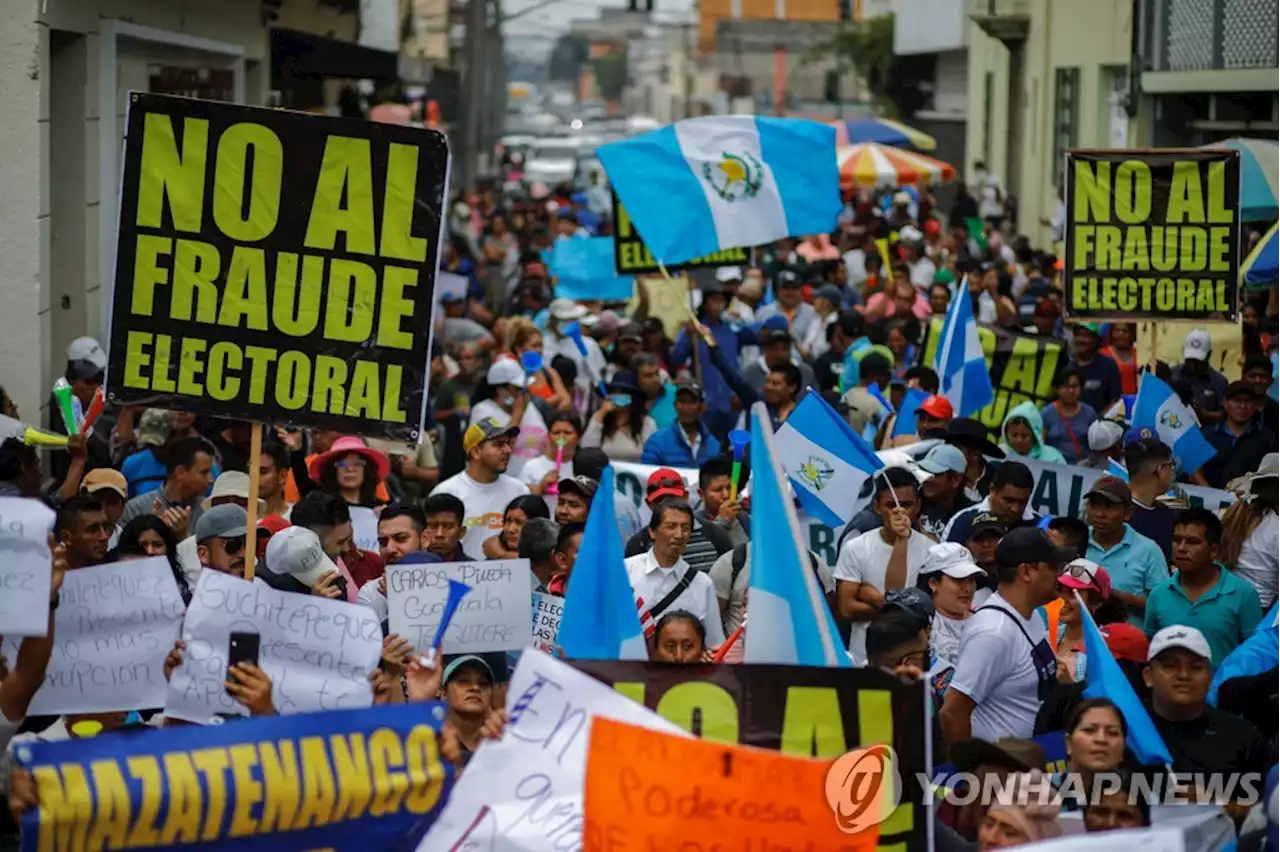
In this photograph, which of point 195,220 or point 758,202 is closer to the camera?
point 195,220

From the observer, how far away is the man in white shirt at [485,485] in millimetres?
9922

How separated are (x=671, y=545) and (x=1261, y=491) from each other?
9.42 ft

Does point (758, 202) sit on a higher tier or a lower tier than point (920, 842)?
higher

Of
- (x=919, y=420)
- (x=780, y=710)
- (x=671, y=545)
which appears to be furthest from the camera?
(x=919, y=420)

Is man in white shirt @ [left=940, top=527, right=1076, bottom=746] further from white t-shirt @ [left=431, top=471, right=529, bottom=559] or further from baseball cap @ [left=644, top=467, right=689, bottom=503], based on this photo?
white t-shirt @ [left=431, top=471, right=529, bottom=559]

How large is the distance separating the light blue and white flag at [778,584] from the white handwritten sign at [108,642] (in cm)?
183

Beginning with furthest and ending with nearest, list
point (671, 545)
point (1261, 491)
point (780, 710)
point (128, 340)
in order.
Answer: point (1261, 491), point (671, 545), point (128, 340), point (780, 710)

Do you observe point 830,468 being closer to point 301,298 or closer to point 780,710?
point 301,298

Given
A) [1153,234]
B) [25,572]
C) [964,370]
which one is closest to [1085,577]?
[25,572]

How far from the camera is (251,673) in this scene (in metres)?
6.18

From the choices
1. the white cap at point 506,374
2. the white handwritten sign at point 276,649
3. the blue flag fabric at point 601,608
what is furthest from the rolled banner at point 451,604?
the white cap at point 506,374

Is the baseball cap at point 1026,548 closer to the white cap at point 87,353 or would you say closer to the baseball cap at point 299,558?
the baseball cap at point 299,558

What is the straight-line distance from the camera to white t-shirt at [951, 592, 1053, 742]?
6.98 meters

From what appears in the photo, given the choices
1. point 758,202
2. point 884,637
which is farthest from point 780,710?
point 758,202
